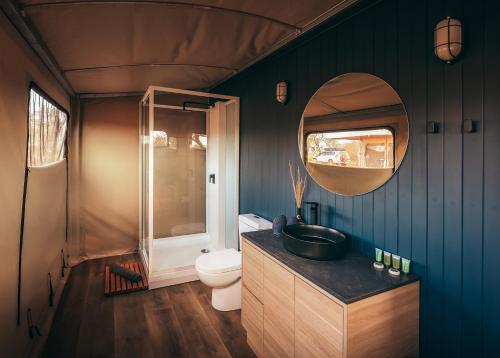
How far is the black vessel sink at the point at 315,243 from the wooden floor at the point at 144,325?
0.92 m

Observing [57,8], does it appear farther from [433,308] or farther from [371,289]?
[433,308]

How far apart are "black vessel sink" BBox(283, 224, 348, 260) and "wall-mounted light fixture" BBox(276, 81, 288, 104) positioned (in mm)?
1132

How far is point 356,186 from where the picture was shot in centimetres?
195

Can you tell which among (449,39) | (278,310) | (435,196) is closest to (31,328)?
(278,310)

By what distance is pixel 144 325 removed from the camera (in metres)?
2.47

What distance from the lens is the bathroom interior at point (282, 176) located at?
54.1 inches

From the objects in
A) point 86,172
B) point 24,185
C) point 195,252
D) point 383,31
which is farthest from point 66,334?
point 383,31

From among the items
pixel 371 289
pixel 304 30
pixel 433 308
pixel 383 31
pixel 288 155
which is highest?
pixel 304 30

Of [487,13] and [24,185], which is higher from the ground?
[487,13]

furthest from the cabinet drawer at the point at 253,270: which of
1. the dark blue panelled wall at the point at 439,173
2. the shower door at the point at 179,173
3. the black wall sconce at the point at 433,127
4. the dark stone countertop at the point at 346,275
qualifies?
the shower door at the point at 179,173

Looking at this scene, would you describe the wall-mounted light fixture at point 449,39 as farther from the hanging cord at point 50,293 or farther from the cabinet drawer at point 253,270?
the hanging cord at point 50,293

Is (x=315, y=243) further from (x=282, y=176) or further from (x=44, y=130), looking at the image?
(x=44, y=130)

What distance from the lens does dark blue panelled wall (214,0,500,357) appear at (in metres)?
1.29

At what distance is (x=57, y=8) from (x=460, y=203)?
7.68ft
